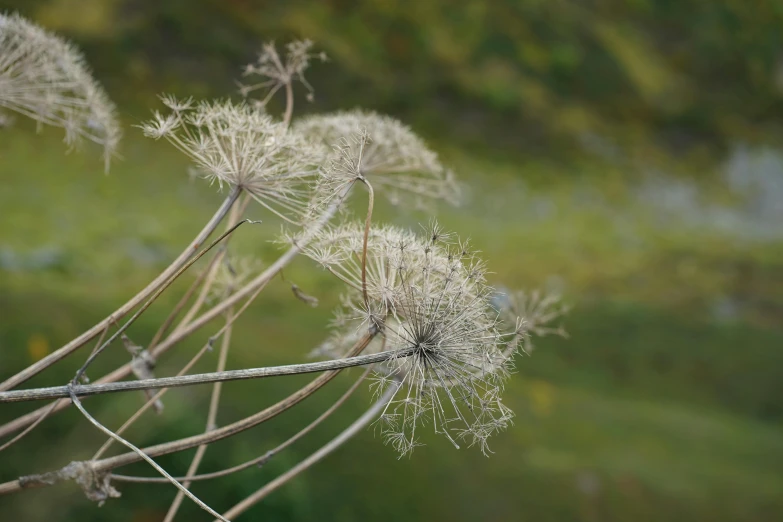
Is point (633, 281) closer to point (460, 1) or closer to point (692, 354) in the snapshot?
point (692, 354)

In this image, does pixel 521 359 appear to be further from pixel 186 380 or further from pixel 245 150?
pixel 186 380

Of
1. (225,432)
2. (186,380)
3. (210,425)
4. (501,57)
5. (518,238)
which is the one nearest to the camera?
(186,380)

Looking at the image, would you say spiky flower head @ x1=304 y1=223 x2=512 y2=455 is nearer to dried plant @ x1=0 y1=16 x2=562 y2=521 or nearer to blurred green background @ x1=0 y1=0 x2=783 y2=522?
dried plant @ x1=0 y1=16 x2=562 y2=521

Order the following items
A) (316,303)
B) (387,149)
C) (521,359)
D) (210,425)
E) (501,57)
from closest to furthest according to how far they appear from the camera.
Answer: (316,303) < (210,425) < (387,149) < (521,359) < (501,57)

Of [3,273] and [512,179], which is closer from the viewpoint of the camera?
[3,273]

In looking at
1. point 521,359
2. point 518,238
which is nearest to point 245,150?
point 521,359

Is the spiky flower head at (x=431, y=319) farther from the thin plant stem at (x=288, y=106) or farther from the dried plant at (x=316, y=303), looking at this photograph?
the thin plant stem at (x=288, y=106)

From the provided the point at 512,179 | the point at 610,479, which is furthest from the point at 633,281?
the point at 610,479
